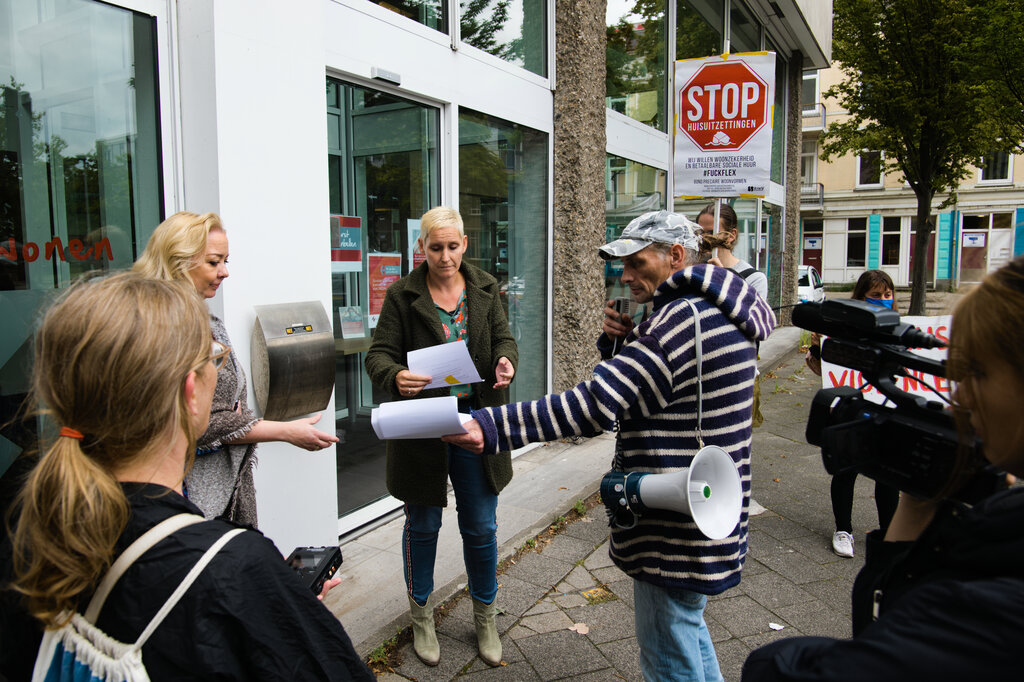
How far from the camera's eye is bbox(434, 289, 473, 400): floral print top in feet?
10.1

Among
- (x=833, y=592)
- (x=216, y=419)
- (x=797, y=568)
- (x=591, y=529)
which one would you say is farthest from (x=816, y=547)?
(x=216, y=419)

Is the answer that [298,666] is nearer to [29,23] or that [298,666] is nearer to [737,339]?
[737,339]

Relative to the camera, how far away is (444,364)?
2754 millimetres

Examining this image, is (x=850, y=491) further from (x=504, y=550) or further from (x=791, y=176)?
(x=791, y=176)

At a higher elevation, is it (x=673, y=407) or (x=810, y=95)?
(x=810, y=95)

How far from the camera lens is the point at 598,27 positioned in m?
6.27

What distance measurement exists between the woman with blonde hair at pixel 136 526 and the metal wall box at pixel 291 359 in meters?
1.98

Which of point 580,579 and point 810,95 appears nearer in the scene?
point 580,579

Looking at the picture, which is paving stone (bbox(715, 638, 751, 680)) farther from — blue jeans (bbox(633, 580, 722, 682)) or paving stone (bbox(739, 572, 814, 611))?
blue jeans (bbox(633, 580, 722, 682))

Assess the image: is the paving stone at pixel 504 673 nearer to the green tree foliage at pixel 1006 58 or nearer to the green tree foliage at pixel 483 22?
the green tree foliage at pixel 483 22

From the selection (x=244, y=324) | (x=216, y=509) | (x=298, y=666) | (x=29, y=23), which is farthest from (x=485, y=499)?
(x=29, y=23)

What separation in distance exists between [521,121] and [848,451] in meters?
4.91

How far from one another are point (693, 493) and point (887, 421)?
2.74 ft

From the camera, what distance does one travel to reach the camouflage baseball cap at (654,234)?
87.8 inches
